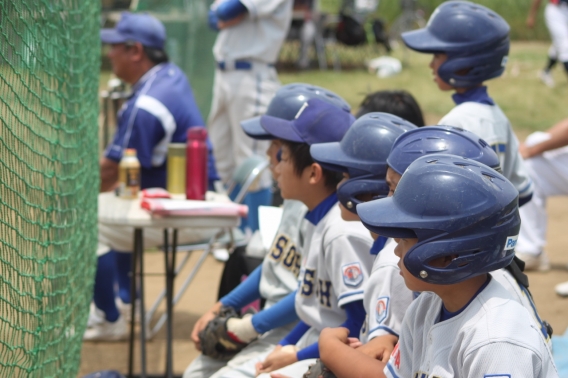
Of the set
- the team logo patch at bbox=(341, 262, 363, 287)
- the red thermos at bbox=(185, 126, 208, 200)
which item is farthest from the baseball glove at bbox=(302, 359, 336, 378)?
the red thermos at bbox=(185, 126, 208, 200)

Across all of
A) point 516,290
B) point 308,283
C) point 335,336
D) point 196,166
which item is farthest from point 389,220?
point 196,166

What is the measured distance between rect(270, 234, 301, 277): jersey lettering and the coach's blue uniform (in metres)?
1.66

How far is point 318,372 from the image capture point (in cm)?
231

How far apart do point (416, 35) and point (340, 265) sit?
124 centimetres

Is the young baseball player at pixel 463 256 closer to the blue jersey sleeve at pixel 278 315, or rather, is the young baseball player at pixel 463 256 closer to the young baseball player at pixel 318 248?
the young baseball player at pixel 318 248

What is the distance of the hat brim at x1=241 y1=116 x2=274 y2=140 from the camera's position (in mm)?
3050

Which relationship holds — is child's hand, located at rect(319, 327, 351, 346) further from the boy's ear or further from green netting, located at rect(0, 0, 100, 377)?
green netting, located at rect(0, 0, 100, 377)

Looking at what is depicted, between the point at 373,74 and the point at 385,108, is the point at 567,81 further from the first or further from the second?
the point at 385,108

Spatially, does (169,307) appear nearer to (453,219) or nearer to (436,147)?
(436,147)

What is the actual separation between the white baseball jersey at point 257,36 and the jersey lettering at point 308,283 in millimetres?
3665

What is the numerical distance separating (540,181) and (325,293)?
3.20m

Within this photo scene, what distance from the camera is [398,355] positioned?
199 cm

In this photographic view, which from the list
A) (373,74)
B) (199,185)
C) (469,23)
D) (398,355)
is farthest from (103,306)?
(373,74)

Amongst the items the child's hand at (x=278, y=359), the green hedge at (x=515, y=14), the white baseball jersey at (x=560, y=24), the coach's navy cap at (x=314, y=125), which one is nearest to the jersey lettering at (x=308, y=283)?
the child's hand at (x=278, y=359)
